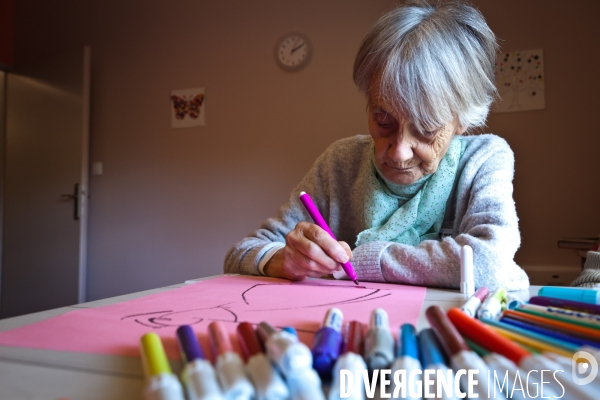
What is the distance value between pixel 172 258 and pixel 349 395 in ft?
10.3

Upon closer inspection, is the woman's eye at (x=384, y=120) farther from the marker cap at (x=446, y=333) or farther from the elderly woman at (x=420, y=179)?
the marker cap at (x=446, y=333)

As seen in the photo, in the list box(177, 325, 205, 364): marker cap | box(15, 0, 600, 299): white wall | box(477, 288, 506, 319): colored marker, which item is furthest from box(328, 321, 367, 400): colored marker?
box(15, 0, 600, 299): white wall

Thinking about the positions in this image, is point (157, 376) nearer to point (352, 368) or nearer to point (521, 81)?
point (352, 368)

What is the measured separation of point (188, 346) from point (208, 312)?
0.74ft

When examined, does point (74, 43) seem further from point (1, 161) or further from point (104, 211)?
point (104, 211)

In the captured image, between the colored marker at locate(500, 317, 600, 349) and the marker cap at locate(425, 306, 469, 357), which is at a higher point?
the marker cap at locate(425, 306, 469, 357)

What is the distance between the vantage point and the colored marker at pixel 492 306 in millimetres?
513

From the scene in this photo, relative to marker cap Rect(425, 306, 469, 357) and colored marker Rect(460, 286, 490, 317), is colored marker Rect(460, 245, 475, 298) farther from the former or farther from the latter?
marker cap Rect(425, 306, 469, 357)

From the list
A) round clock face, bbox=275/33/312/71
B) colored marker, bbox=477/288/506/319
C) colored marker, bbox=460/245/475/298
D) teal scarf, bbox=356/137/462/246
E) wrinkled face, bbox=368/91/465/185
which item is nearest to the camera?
colored marker, bbox=477/288/506/319

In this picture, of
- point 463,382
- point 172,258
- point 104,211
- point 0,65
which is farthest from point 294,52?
point 463,382

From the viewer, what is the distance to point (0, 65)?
362 centimetres

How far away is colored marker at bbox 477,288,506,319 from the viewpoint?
0.51 metres

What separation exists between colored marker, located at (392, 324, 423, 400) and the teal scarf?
2.23ft

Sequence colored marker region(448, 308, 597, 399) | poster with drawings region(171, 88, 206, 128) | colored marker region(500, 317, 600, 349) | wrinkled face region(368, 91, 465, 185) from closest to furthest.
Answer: colored marker region(448, 308, 597, 399) → colored marker region(500, 317, 600, 349) → wrinkled face region(368, 91, 465, 185) → poster with drawings region(171, 88, 206, 128)
